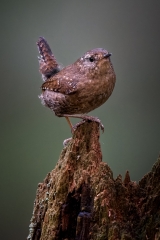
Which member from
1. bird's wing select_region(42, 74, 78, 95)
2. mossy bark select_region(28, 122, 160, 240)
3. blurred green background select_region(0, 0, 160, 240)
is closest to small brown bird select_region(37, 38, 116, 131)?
bird's wing select_region(42, 74, 78, 95)

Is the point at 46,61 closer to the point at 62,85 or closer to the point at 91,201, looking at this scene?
the point at 62,85

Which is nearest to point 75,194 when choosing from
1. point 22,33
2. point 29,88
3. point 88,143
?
point 88,143

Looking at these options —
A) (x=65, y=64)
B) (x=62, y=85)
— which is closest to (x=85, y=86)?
(x=62, y=85)

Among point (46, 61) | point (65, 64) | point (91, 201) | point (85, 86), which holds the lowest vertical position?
point (91, 201)

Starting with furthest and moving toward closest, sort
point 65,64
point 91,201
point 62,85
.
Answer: point 65,64 < point 62,85 < point 91,201

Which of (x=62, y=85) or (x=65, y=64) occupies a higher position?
(x=65, y=64)

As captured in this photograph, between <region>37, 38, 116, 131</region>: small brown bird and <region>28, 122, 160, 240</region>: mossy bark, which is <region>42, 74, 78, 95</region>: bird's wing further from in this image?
<region>28, 122, 160, 240</region>: mossy bark
